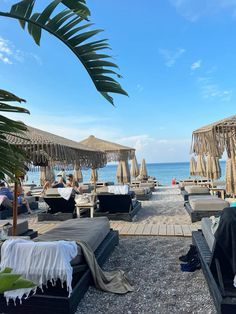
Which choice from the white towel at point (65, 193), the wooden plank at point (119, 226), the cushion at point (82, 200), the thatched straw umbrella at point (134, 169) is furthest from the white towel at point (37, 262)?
the thatched straw umbrella at point (134, 169)

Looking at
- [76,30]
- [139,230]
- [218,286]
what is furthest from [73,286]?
[139,230]

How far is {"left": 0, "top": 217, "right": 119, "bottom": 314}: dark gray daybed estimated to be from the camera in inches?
107

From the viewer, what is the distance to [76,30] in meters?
1.60

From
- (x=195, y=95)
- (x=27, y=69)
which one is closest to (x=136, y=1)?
(x=27, y=69)

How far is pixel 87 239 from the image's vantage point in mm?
3727

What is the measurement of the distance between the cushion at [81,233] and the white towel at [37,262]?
33cm

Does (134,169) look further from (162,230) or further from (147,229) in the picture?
(162,230)

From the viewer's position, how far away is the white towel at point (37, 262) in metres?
2.75

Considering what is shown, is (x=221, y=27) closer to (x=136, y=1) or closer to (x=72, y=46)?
(x=136, y=1)

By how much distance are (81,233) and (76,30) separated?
9.90 ft

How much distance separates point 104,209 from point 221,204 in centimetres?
309

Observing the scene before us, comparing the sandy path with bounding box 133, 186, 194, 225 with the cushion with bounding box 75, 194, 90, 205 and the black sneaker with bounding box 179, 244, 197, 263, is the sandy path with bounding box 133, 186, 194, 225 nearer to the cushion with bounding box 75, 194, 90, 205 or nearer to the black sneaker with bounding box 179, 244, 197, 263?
the cushion with bounding box 75, 194, 90, 205

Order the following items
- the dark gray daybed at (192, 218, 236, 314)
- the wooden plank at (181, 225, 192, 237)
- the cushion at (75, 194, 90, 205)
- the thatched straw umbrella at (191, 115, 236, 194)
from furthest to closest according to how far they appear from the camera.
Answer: the cushion at (75, 194, 90, 205) < the thatched straw umbrella at (191, 115, 236, 194) < the wooden plank at (181, 225, 192, 237) < the dark gray daybed at (192, 218, 236, 314)

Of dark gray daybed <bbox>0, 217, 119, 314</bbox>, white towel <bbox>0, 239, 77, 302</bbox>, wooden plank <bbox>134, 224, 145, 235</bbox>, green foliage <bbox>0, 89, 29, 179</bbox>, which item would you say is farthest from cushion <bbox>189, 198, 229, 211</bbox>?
green foliage <bbox>0, 89, 29, 179</bbox>
